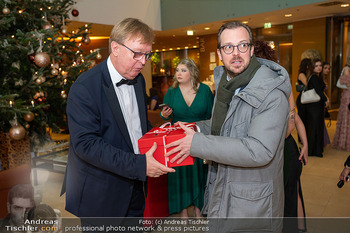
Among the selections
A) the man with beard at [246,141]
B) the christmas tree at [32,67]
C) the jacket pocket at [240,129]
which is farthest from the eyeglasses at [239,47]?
the christmas tree at [32,67]

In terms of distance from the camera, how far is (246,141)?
1459 millimetres

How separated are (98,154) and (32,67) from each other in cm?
303

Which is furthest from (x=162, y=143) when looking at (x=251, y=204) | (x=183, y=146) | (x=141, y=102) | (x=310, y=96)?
(x=310, y=96)

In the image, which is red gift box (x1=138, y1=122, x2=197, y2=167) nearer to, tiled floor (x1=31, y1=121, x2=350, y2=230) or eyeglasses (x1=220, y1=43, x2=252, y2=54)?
eyeglasses (x1=220, y1=43, x2=252, y2=54)

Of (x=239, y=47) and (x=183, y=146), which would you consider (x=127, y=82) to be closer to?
(x=183, y=146)

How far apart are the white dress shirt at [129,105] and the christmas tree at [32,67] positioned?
1862 mm

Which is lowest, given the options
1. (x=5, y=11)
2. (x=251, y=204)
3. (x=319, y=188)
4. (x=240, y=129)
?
(x=319, y=188)

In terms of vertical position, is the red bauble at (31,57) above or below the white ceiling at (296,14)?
below

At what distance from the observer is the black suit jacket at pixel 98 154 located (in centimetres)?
154

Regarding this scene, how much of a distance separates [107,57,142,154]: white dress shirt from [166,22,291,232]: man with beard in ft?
1.16

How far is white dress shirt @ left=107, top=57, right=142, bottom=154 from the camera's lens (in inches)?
69.2

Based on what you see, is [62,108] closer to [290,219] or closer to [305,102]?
[290,219]

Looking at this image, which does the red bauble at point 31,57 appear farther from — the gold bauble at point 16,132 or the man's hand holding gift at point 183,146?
the man's hand holding gift at point 183,146

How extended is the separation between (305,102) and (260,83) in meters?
4.69
